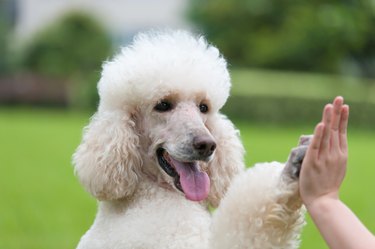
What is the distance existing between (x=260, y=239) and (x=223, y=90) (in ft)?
2.16

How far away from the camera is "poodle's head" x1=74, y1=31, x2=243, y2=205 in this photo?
83.4 inches

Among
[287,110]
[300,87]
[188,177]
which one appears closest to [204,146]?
[188,177]

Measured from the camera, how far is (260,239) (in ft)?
5.54

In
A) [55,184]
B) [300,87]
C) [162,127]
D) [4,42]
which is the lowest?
[162,127]

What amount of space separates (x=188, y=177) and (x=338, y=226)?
22.5 inches

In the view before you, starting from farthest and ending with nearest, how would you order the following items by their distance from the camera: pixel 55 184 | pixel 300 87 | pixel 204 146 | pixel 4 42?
pixel 4 42
pixel 300 87
pixel 55 184
pixel 204 146

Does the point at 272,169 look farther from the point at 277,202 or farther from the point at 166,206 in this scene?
the point at 166,206

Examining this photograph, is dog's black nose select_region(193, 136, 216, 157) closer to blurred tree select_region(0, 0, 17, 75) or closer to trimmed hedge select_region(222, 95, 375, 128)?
trimmed hedge select_region(222, 95, 375, 128)

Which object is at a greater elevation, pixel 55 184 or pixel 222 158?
pixel 55 184

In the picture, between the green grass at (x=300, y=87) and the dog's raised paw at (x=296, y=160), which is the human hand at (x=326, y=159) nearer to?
the dog's raised paw at (x=296, y=160)

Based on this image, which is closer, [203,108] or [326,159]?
[326,159]

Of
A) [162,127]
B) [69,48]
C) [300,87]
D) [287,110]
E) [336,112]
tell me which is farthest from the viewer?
[69,48]

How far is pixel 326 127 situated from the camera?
159cm

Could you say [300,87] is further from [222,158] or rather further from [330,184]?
[330,184]
